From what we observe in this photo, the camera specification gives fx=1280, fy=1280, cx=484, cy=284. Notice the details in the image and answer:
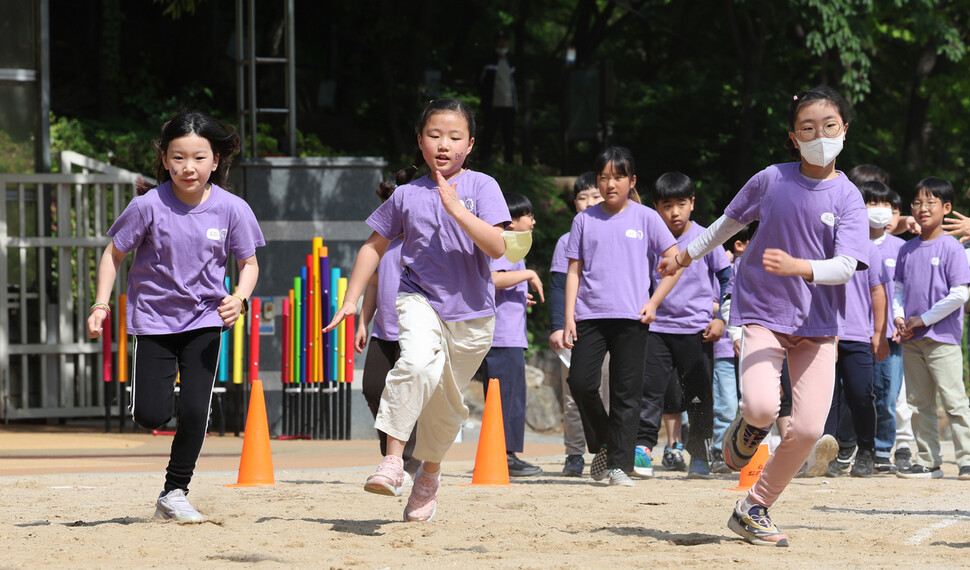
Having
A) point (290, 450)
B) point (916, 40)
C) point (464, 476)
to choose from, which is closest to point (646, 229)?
point (464, 476)

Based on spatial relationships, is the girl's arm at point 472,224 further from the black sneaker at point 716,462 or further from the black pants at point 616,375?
the black sneaker at point 716,462

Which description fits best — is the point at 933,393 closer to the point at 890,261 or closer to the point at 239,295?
the point at 890,261

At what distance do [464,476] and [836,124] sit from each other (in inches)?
161

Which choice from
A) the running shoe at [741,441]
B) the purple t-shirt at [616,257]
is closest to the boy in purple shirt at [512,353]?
the purple t-shirt at [616,257]

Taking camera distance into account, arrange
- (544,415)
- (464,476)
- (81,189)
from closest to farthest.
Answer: (464,476) → (81,189) → (544,415)

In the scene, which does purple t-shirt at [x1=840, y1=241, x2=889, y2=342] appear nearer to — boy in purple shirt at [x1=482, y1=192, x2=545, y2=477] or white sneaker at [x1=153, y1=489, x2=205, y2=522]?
boy in purple shirt at [x1=482, y1=192, x2=545, y2=477]

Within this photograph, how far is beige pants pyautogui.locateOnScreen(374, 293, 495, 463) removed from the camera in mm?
5406

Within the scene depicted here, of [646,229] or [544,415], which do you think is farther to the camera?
[544,415]

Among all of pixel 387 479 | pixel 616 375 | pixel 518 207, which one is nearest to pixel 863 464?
pixel 616 375

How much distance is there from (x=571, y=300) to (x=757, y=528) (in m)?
2.77

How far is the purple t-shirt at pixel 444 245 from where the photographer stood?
560 centimetres

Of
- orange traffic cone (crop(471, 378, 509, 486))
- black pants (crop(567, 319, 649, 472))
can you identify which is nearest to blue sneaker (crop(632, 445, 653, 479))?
black pants (crop(567, 319, 649, 472))

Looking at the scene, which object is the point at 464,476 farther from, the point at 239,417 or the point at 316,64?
the point at 316,64

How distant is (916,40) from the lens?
71.3 ft
